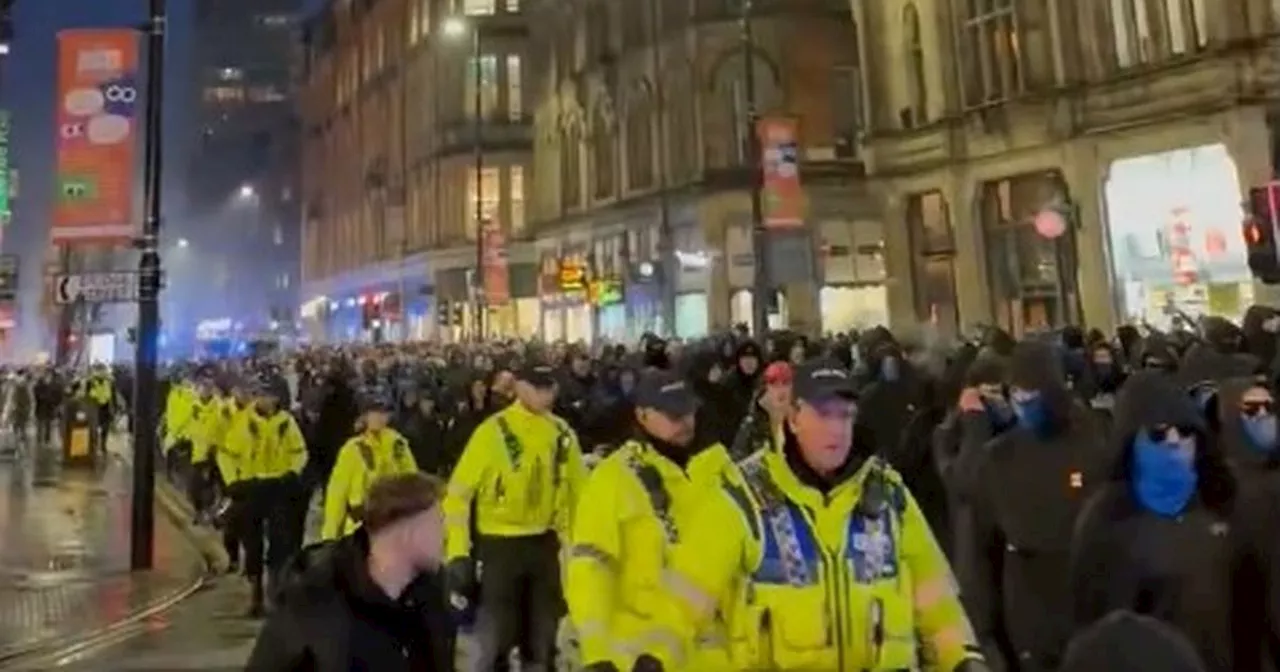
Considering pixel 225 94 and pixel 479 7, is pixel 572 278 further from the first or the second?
pixel 225 94

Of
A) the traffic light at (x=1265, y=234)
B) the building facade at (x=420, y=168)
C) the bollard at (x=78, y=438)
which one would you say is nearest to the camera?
the traffic light at (x=1265, y=234)

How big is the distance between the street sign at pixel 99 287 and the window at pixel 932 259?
19894mm

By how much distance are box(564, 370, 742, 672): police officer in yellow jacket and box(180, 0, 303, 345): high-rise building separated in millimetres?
96614

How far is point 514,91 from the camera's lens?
60.4 metres

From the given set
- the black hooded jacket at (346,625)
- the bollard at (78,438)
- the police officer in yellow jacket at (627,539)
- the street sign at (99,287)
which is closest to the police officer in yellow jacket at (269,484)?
the street sign at (99,287)

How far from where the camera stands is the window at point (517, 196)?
192ft

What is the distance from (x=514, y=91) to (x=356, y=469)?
52.7 metres

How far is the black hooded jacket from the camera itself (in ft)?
11.4

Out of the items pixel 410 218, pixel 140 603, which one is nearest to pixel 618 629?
pixel 140 603

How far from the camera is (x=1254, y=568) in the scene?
461 cm

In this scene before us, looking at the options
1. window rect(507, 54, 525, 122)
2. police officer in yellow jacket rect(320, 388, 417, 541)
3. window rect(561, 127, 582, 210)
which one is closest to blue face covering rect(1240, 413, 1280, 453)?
police officer in yellow jacket rect(320, 388, 417, 541)

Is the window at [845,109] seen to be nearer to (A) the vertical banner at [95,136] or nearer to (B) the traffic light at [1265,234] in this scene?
(B) the traffic light at [1265,234]

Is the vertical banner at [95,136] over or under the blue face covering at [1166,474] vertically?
over

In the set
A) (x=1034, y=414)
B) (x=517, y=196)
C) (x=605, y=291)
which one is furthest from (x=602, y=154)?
(x=1034, y=414)
